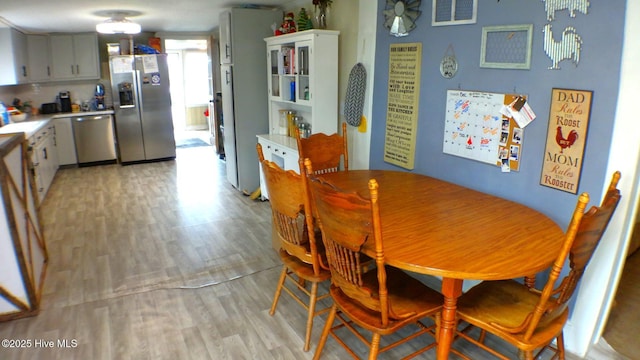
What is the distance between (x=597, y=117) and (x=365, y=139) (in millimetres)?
1841

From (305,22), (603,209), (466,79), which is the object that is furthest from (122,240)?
(603,209)

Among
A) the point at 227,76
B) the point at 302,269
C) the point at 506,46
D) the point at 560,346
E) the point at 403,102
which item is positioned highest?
the point at 506,46

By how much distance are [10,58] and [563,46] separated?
607 centimetres

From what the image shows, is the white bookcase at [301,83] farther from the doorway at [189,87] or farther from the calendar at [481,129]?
the doorway at [189,87]

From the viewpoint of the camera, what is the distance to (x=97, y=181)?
18.9ft

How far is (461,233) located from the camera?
190 centimetres

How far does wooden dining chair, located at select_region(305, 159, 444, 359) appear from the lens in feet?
5.34

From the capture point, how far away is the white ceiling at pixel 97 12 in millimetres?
4020

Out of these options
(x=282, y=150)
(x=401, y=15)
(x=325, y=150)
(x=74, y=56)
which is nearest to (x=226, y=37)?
(x=282, y=150)

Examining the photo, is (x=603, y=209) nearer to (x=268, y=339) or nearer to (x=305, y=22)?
(x=268, y=339)

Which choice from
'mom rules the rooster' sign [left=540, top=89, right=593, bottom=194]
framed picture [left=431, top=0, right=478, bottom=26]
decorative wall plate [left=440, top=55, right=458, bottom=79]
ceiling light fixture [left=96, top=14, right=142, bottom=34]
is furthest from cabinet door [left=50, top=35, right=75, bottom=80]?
'mom rules the rooster' sign [left=540, top=89, right=593, bottom=194]

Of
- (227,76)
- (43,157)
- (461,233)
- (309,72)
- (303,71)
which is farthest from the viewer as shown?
(43,157)

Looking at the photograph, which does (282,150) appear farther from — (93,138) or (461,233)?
(93,138)

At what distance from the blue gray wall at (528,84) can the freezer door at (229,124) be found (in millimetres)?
2264
